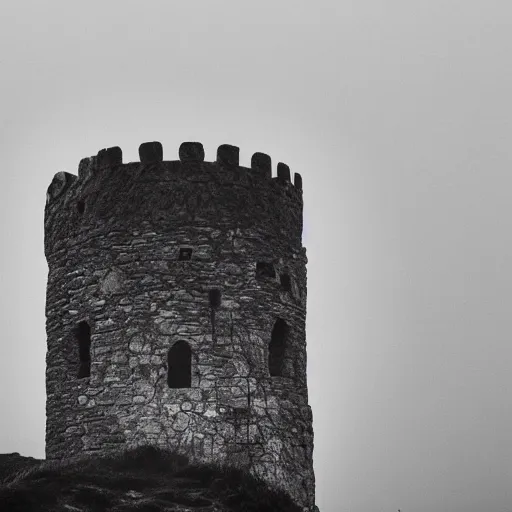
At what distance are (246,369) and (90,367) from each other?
8.82ft

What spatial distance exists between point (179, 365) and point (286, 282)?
2.42 meters

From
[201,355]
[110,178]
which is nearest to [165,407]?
[201,355]

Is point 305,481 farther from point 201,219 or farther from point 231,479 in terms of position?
point 201,219

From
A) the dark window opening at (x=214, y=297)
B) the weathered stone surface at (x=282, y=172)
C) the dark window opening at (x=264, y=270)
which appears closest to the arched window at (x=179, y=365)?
the dark window opening at (x=214, y=297)

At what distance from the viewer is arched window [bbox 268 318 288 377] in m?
21.2

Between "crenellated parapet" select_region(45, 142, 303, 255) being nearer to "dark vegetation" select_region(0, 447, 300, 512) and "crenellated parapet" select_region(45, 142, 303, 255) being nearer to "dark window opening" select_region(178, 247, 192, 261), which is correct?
"dark window opening" select_region(178, 247, 192, 261)

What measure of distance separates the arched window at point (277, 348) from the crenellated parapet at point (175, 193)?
1545mm

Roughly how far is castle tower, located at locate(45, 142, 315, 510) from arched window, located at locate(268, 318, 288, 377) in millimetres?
23

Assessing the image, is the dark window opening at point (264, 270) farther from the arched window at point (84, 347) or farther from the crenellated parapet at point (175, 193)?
the arched window at point (84, 347)

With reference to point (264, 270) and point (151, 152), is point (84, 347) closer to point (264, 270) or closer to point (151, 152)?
point (264, 270)

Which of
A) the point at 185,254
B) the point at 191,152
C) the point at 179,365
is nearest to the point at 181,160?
the point at 191,152

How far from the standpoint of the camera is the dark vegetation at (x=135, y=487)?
1722 centimetres

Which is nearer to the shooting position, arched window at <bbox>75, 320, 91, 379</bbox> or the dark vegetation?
the dark vegetation

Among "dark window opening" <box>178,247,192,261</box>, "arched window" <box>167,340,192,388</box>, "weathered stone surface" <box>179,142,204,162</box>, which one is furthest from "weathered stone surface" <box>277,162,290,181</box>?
"arched window" <box>167,340,192,388</box>
